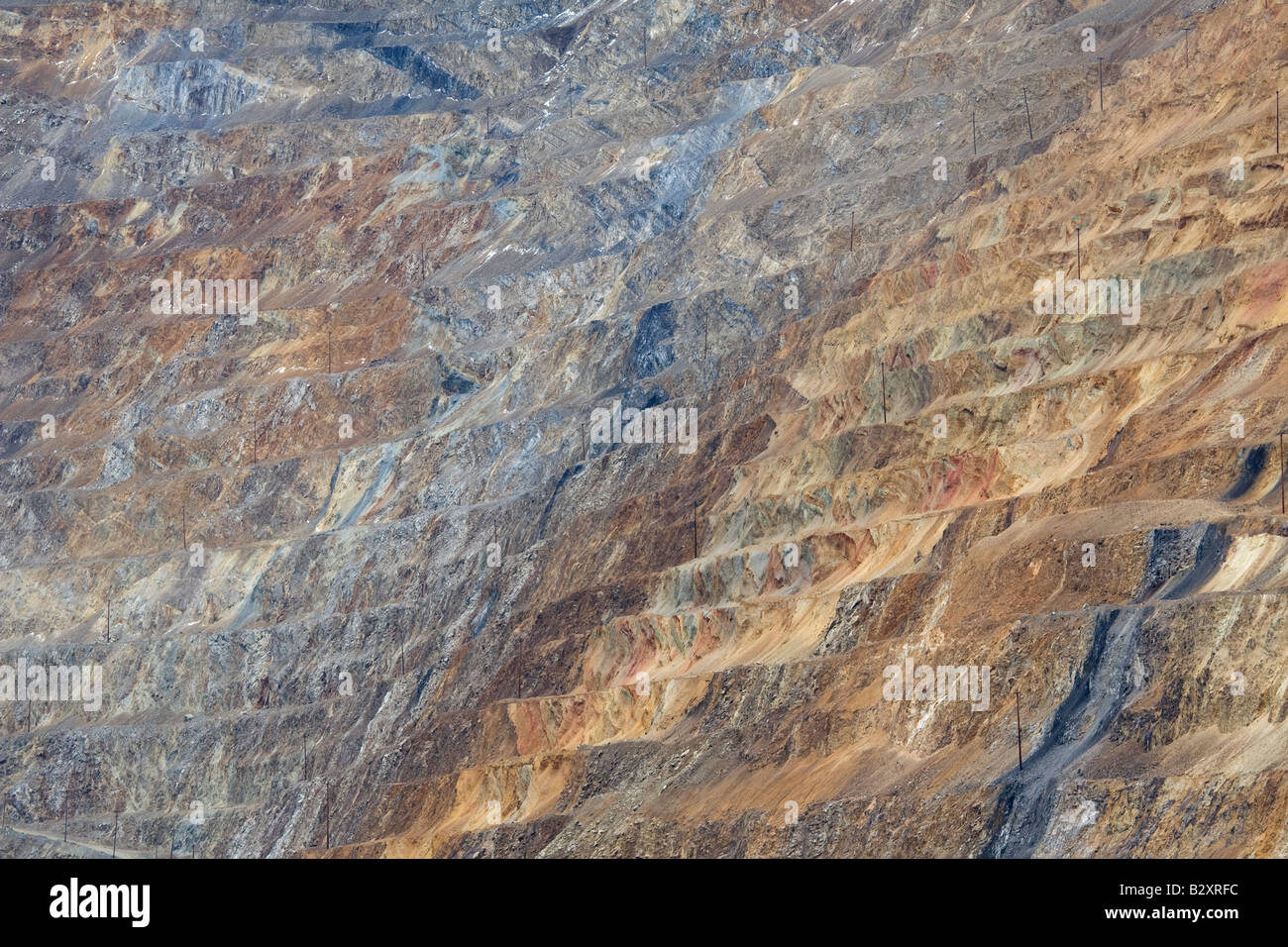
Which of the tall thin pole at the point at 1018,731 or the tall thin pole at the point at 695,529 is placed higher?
the tall thin pole at the point at 695,529

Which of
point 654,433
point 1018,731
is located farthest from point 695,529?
point 1018,731

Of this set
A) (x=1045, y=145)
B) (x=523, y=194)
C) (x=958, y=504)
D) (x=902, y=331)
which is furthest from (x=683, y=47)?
(x=958, y=504)

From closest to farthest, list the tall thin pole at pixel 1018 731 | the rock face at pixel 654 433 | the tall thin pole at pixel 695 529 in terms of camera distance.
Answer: the tall thin pole at pixel 1018 731 → the rock face at pixel 654 433 → the tall thin pole at pixel 695 529

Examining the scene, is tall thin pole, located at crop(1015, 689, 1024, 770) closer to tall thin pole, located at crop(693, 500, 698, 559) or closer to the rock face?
the rock face

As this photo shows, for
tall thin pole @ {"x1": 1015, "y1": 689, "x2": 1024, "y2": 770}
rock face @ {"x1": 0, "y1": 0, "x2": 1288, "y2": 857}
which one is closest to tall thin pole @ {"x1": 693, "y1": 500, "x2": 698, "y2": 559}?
rock face @ {"x1": 0, "y1": 0, "x2": 1288, "y2": 857}

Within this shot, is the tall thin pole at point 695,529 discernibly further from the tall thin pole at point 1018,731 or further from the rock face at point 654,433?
the tall thin pole at point 1018,731

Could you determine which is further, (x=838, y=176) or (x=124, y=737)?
(x=838, y=176)

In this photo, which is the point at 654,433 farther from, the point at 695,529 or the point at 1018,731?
the point at 1018,731

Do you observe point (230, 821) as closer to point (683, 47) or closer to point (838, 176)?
point (838, 176)

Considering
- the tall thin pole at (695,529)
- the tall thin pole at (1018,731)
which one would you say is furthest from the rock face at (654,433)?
the tall thin pole at (1018,731)
